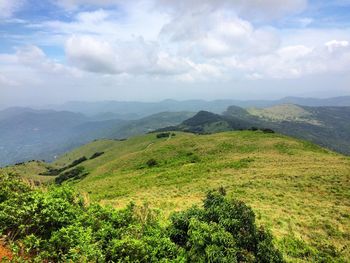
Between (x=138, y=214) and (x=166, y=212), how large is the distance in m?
7.65

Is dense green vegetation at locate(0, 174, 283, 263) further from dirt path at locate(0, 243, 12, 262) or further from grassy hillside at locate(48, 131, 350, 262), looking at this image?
grassy hillside at locate(48, 131, 350, 262)

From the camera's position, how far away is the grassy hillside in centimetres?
1950

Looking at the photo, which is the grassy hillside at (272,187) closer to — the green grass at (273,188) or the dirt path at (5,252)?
the green grass at (273,188)

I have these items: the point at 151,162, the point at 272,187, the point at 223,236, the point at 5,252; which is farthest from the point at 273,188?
the point at 151,162

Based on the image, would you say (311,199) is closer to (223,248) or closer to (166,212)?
(166,212)

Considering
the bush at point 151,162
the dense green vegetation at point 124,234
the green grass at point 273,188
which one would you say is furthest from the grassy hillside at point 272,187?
the dense green vegetation at point 124,234

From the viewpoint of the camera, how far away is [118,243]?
1131 centimetres

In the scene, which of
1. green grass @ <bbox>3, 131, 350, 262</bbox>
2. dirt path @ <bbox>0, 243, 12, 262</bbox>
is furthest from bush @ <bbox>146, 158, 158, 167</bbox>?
dirt path @ <bbox>0, 243, 12, 262</bbox>

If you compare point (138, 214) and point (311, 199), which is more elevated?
point (138, 214)

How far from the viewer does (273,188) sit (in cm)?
3044

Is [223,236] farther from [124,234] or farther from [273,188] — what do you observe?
[273,188]

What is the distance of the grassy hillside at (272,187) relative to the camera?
1950 cm

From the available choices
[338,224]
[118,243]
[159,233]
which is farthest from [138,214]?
[338,224]

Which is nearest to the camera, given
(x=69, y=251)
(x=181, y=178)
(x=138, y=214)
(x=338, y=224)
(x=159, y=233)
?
(x=69, y=251)
